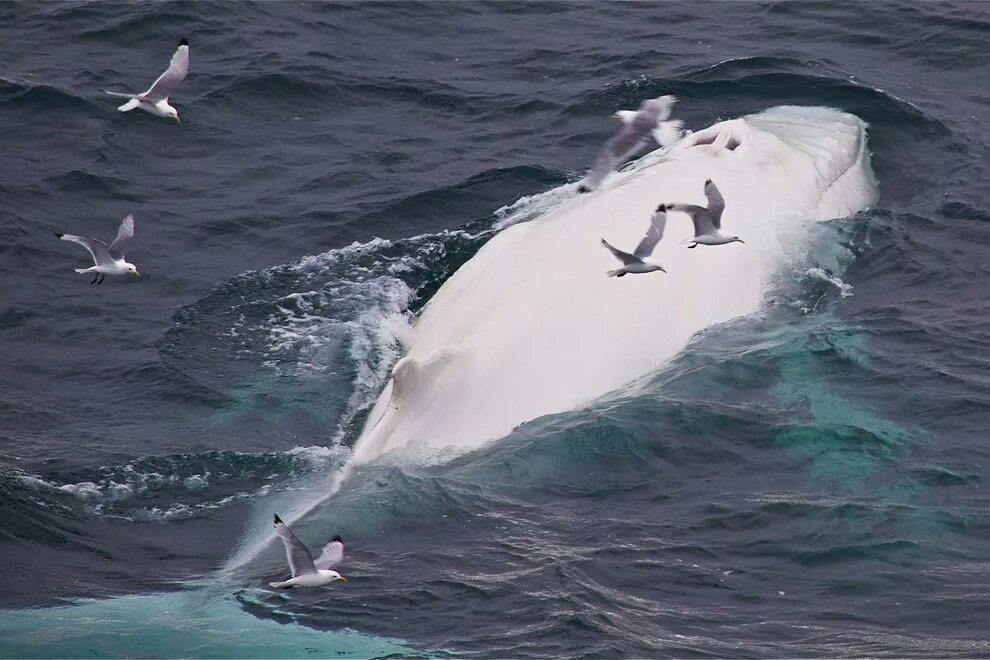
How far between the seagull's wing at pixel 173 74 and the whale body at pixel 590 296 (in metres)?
3.80

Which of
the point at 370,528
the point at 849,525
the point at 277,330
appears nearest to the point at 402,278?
the point at 277,330

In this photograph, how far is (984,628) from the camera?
11719 mm

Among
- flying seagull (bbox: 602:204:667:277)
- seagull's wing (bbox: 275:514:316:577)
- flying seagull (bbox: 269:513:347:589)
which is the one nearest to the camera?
seagull's wing (bbox: 275:514:316:577)

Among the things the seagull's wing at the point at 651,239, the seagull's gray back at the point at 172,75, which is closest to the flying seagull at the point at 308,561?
the seagull's wing at the point at 651,239

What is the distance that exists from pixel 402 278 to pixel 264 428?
4077 millimetres

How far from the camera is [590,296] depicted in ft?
51.6

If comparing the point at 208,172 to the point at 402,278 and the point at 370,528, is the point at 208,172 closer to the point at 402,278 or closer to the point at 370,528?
the point at 402,278

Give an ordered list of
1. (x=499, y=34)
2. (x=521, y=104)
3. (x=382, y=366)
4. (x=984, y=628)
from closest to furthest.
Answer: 1. (x=984, y=628)
2. (x=382, y=366)
3. (x=521, y=104)
4. (x=499, y=34)

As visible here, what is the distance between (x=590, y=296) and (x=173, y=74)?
516 centimetres

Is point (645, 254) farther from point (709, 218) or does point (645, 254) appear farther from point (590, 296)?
point (590, 296)

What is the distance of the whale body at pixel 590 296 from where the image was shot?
14664 millimetres

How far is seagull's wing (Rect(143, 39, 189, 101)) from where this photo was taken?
15.7 m

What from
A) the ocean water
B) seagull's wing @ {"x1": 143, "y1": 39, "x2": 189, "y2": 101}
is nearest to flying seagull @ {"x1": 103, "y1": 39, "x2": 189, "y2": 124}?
seagull's wing @ {"x1": 143, "y1": 39, "x2": 189, "y2": 101}

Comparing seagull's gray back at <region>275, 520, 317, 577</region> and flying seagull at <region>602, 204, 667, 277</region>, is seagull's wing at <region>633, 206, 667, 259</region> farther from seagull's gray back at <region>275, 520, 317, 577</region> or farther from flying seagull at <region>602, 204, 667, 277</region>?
seagull's gray back at <region>275, 520, 317, 577</region>
